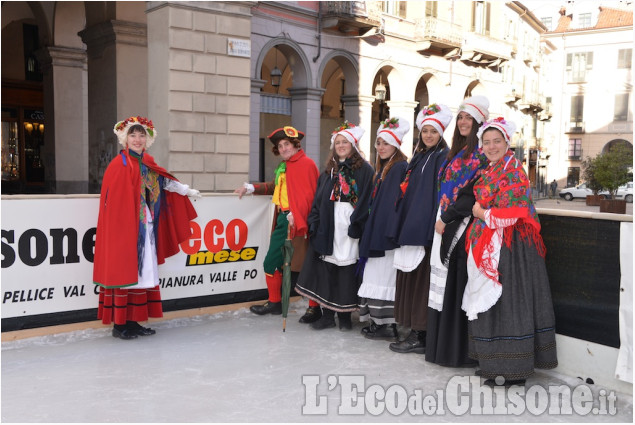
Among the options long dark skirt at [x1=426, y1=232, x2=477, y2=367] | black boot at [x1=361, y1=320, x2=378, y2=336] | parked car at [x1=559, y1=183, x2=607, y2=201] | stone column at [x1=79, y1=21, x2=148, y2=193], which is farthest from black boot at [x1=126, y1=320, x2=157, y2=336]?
parked car at [x1=559, y1=183, x2=607, y2=201]

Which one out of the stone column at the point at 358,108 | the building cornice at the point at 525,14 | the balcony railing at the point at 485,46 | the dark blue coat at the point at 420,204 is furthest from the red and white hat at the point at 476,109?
the building cornice at the point at 525,14

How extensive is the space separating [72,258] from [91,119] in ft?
28.3

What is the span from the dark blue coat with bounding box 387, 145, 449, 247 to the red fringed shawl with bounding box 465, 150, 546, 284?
514 mm

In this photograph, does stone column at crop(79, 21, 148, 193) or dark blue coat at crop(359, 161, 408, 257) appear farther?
stone column at crop(79, 21, 148, 193)

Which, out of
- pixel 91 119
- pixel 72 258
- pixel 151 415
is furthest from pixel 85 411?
pixel 91 119

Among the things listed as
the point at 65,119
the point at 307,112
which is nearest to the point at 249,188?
the point at 65,119

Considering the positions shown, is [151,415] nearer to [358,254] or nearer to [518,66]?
[358,254]

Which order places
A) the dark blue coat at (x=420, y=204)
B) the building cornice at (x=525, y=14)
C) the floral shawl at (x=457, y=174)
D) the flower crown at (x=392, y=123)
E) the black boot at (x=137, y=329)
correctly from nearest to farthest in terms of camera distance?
1. the floral shawl at (x=457, y=174)
2. the dark blue coat at (x=420, y=204)
3. the flower crown at (x=392, y=123)
4. the black boot at (x=137, y=329)
5. the building cornice at (x=525, y=14)

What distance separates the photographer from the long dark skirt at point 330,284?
5301mm

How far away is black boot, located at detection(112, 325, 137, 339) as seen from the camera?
5.01 meters

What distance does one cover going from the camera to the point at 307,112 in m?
18.5

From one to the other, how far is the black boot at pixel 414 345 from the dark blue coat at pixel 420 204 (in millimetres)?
796

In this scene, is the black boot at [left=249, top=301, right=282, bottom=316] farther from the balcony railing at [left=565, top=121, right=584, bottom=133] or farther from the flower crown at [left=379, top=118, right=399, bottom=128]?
the balcony railing at [left=565, top=121, right=584, bottom=133]

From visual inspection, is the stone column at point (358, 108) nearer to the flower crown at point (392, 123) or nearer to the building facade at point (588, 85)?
the flower crown at point (392, 123)
